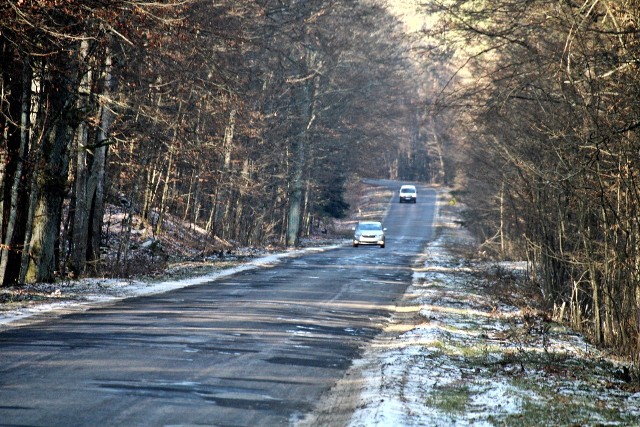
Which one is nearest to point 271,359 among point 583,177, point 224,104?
point 583,177

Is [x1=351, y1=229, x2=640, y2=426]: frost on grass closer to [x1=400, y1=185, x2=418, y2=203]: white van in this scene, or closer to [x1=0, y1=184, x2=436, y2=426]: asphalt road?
[x1=0, y1=184, x2=436, y2=426]: asphalt road

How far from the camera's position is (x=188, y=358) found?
459 inches

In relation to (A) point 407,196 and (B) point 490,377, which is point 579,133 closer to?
(B) point 490,377

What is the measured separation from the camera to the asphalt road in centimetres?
846

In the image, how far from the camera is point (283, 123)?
167 feet

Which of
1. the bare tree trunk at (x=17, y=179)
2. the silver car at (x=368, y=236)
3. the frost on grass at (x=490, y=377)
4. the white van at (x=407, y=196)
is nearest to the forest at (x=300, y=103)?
the bare tree trunk at (x=17, y=179)

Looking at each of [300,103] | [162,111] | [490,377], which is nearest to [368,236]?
[300,103]

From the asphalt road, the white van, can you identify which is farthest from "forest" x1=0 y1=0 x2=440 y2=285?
the white van

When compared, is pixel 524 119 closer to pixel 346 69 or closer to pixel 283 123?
pixel 283 123

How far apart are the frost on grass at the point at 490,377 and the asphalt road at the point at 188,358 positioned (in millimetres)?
750

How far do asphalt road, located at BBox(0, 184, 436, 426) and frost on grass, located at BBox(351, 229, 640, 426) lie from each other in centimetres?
75

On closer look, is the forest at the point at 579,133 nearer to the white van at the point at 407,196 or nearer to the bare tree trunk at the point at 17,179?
the bare tree trunk at the point at 17,179

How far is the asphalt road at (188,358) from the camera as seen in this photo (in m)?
8.46

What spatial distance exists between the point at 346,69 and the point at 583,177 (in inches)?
1654
